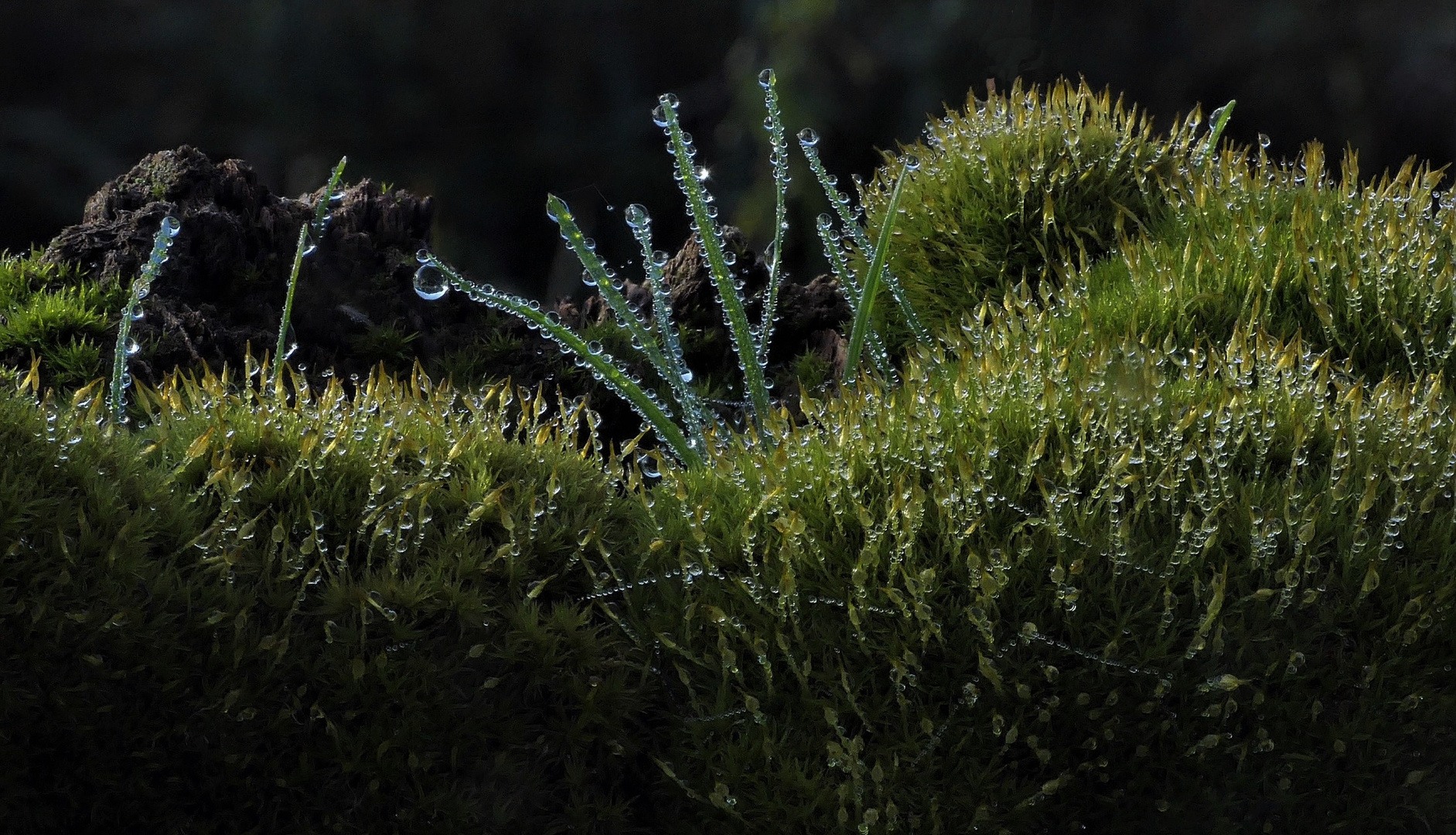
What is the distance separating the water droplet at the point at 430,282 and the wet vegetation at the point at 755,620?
36 centimetres

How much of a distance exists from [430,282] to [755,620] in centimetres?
100

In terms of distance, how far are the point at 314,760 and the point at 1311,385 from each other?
4.42 ft

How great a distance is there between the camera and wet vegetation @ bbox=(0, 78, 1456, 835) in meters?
1.36

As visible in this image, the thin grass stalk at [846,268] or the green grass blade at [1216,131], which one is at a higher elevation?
the green grass blade at [1216,131]

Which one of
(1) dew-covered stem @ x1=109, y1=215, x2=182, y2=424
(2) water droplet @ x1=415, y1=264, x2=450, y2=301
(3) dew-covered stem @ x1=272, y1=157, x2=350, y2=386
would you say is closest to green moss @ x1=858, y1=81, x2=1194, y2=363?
(2) water droplet @ x1=415, y1=264, x2=450, y2=301

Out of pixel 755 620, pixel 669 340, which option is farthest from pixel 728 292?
pixel 755 620

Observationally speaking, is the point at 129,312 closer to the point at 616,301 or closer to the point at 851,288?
the point at 616,301

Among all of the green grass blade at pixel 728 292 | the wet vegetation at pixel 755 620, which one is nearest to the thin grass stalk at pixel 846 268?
the green grass blade at pixel 728 292

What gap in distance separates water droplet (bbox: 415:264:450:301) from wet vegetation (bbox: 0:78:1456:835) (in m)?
0.36

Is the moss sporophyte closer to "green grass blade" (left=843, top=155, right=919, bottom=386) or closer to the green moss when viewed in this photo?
"green grass blade" (left=843, top=155, right=919, bottom=386)

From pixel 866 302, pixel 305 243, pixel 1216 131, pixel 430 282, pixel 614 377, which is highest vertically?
pixel 305 243

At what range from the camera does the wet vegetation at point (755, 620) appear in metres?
1.36

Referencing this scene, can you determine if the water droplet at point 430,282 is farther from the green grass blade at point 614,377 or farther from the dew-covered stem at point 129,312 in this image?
the dew-covered stem at point 129,312

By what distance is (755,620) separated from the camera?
1.47 meters
